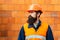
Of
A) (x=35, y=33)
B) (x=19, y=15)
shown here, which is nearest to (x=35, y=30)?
(x=35, y=33)

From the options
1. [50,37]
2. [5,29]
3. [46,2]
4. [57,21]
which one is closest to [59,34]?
[57,21]

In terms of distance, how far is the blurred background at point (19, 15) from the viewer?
224 inches

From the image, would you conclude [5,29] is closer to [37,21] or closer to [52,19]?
[52,19]

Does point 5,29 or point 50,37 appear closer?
point 50,37

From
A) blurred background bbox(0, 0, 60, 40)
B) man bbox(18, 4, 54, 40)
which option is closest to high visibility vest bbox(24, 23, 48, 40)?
man bbox(18, 4, 54, 40)

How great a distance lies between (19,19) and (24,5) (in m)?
0.34

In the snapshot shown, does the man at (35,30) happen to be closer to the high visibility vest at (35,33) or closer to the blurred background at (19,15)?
the high visibility vest at (35,33)

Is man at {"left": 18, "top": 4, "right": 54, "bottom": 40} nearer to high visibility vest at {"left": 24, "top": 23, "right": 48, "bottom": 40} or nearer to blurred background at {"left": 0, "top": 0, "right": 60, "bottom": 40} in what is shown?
high visibility vest at {"left": 24, "top": 23, "right": 48, "bottom": 40}

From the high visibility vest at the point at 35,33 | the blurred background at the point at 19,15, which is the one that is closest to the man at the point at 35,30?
the high visibility vest at the point at 35,33

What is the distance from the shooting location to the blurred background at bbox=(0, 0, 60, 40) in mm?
5699

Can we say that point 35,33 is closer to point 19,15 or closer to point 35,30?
point 35,30

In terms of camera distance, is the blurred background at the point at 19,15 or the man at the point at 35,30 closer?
the man at the point at 35,30

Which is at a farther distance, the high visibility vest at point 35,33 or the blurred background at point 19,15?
the blurred background at point 19,15

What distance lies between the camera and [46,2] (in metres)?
5.70
